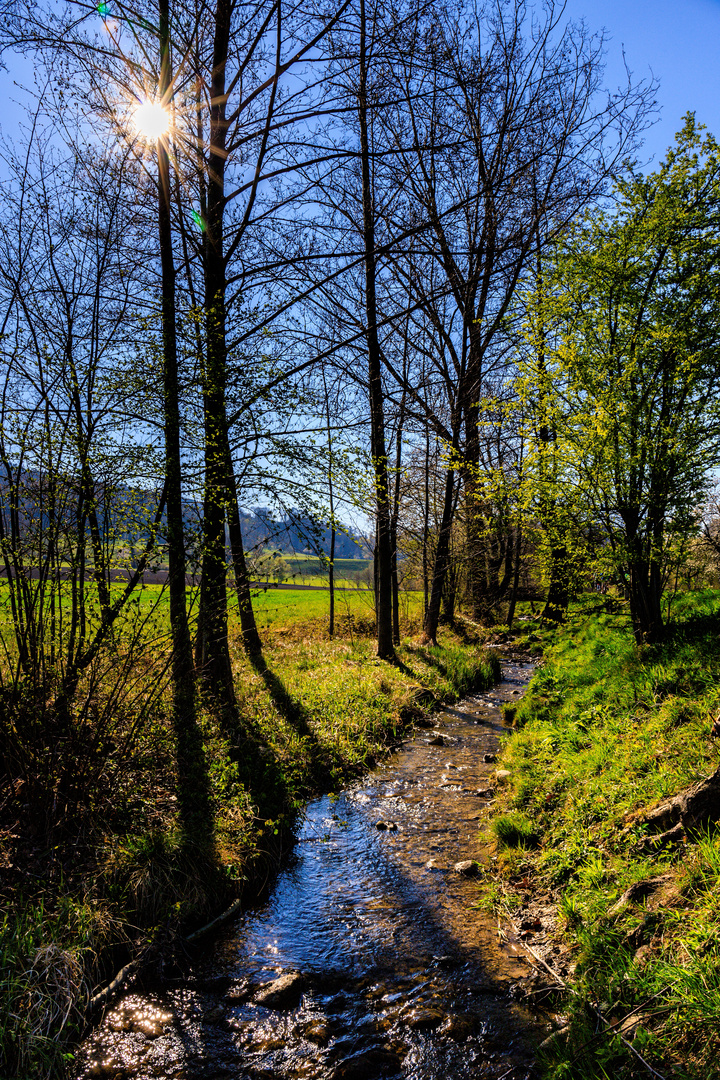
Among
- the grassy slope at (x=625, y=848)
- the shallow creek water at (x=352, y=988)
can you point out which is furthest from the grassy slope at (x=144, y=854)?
the grassy slope at (x=625, y=848)

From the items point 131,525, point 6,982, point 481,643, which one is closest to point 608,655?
point 131,525

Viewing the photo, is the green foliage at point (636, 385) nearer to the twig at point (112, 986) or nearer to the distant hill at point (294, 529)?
the distant hill at point (294, 529)

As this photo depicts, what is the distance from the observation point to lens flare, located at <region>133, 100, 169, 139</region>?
7.43m

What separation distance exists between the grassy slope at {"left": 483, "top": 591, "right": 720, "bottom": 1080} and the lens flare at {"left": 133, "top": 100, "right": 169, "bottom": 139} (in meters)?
8.88

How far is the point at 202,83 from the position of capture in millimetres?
8109

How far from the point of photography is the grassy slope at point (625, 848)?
2744 mm

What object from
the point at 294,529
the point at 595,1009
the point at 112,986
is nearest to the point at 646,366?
the point at 294,529

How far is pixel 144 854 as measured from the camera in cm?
458

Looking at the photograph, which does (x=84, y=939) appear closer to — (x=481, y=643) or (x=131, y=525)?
(x=131, y=525)

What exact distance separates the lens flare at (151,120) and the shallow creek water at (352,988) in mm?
9267

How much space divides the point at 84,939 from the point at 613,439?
6957 millimetres

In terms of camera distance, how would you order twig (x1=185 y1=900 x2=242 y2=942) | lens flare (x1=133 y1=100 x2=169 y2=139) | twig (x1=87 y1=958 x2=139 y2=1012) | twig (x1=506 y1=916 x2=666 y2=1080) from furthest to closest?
lens flare (x1=133 y1=100 x2=169 y2=139) → twig (x1=185 y1=900 x2=242 y2=942) → twig (x1=87 y1=958 x2=139 y2=1012) → twig (x1=506 y1=916 x2=666 y2=1080)

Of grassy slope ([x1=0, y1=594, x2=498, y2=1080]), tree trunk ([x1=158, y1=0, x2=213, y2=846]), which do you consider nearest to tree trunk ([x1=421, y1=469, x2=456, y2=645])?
grassy slope ([x1=0, y1=594, x2=498, y2=1080])

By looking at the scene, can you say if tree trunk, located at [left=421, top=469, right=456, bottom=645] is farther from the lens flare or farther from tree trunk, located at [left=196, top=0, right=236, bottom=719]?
the lens flare
